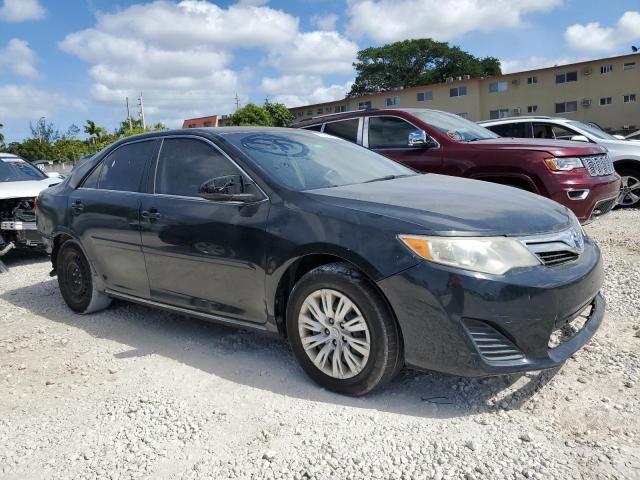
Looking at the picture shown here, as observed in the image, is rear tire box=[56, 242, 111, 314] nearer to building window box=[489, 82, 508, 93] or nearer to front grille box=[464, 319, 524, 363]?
front grille box=[464, 319, 524, 363]

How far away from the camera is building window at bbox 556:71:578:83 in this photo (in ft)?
121

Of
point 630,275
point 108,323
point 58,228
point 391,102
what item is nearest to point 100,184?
point 58,228

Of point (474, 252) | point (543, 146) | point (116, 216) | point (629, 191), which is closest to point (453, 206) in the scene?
point (474, 252)

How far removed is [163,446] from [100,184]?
268cm

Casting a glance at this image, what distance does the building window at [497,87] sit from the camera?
39.9 meters

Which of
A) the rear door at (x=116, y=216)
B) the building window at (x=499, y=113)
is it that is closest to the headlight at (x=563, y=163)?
the rear door at (x=116, y=216)

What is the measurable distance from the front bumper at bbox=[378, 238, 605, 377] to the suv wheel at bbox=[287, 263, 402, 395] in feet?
0.36

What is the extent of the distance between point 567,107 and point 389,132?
117 feet

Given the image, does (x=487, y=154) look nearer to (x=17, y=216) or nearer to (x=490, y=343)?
(x=490, y=343)

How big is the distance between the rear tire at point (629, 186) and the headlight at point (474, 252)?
7.70m

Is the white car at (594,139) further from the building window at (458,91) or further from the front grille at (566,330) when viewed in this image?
the building window at (458,91)

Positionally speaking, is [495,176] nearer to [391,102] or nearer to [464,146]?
[464,146]

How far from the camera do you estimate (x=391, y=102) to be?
44.4 metres

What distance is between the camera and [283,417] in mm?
2934
